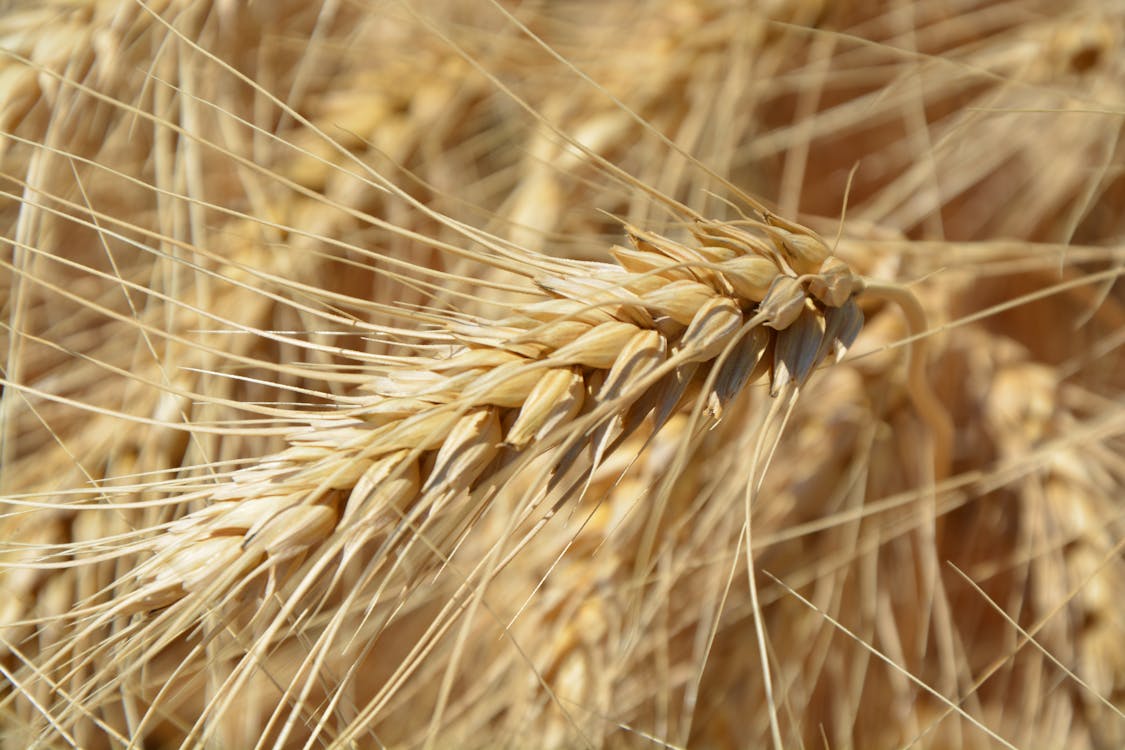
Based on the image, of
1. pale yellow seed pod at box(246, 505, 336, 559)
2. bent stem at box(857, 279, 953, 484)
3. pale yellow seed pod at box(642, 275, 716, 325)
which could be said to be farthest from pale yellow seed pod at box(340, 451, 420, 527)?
bent stem at box(857, 279, 953, 484)

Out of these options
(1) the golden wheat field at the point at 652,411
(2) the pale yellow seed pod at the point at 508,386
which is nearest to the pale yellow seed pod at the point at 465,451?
(2) the pale yellow seed pod at the point at 508,386

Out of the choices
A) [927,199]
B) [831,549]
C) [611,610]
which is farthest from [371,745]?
[927,199]

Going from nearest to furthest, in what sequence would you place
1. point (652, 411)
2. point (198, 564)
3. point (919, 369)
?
point (198, 564), point (652, 411), point (919, 369)

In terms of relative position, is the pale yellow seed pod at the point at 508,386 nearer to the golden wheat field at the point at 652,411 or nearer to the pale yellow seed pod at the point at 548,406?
the pale yellow seed pod at the point at 548,406

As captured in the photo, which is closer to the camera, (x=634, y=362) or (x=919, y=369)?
(x=634, y=362)

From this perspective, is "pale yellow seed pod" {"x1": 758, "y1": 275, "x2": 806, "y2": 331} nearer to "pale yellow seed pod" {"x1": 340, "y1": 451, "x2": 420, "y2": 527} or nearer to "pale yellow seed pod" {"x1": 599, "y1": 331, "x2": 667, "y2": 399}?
"pale yellow seed pod" {"x1": 599, "y1": 331, "x2": 667, "y2": 399}

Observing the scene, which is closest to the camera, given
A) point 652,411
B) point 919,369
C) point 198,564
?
point 198,564

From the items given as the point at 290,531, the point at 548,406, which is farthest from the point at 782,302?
the point at 290,531

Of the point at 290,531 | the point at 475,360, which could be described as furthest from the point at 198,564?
the point at 475,360

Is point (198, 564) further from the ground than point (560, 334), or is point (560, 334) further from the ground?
point (560, 334)

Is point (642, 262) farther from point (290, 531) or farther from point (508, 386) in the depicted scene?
point (290, 531)
